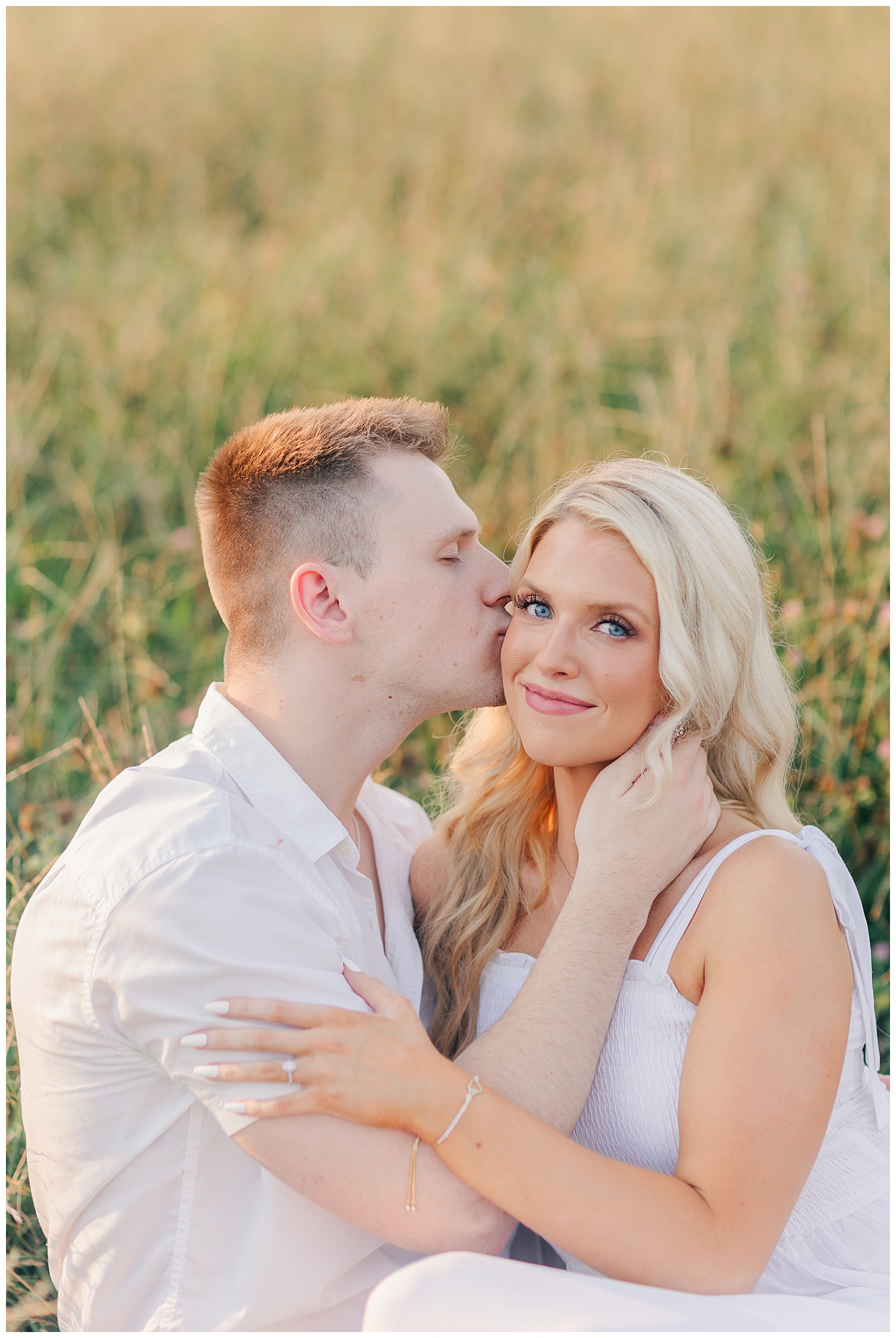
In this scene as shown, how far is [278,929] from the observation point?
7.19 feet

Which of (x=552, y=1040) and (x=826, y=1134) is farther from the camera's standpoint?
(x=826, y=1134)

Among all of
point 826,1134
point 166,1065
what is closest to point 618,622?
point 826,1134

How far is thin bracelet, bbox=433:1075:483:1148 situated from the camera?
207 centimetres

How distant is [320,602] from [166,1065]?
3.75ft

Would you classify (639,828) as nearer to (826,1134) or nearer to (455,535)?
(826,1134)

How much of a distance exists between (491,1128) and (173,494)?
447 cm

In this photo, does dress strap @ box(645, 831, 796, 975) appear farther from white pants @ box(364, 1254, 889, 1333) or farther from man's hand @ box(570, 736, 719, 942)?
white pants @ box(364, 1254, 889, 1333)

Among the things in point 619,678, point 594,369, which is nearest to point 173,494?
point 594,369

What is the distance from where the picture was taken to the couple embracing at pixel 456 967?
2068 millimetres

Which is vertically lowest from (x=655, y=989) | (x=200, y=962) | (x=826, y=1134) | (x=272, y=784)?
(x=826, y=1134)

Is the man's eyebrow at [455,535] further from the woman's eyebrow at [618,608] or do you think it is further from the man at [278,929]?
the woman's eyebrow at [618,608]

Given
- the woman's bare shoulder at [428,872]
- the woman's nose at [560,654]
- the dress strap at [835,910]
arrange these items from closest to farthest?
the dress strap at [835,910] → the woman's nose at [560,654] → the woman's bare shoulder at [428,872]

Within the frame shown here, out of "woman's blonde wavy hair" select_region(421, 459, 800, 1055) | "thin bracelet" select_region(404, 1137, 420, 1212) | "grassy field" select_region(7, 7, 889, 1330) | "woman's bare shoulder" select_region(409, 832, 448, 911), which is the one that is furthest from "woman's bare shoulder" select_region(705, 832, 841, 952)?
"grassy field" select_region(7, 7, 889, 1330)

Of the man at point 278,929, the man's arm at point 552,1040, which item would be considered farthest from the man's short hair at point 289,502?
the man's arm at point 552,1040
